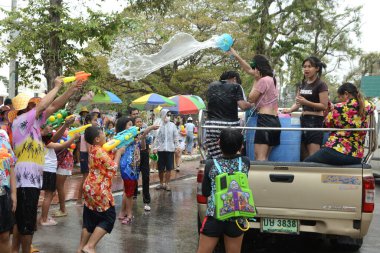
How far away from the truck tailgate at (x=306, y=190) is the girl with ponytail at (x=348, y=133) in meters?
0.18

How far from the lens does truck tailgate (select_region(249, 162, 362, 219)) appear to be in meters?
5.27

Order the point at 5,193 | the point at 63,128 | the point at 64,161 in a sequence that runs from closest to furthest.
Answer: the point at 5,193 < the point at 63,128 < the point at 64,161

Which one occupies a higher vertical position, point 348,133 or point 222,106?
point 222,106

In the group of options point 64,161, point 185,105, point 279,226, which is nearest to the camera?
point 279,226

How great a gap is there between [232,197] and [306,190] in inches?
71.7

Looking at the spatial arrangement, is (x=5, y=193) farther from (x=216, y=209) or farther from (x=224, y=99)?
(x=224, y=99)

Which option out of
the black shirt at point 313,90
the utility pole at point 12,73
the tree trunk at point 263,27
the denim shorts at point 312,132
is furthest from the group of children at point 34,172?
the tree trunk at point 263,27

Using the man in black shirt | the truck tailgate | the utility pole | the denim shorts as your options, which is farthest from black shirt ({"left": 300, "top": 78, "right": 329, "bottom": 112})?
the utility pole

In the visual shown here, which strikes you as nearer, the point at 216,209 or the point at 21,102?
the point at 216,209

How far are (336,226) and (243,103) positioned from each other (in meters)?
1.86

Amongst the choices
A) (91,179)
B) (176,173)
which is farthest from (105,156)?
(176,173)

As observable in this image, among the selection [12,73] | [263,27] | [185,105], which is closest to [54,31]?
[12,73]

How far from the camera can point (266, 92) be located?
6090 mm

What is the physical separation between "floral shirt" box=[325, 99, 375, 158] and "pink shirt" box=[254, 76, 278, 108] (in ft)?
2.69
